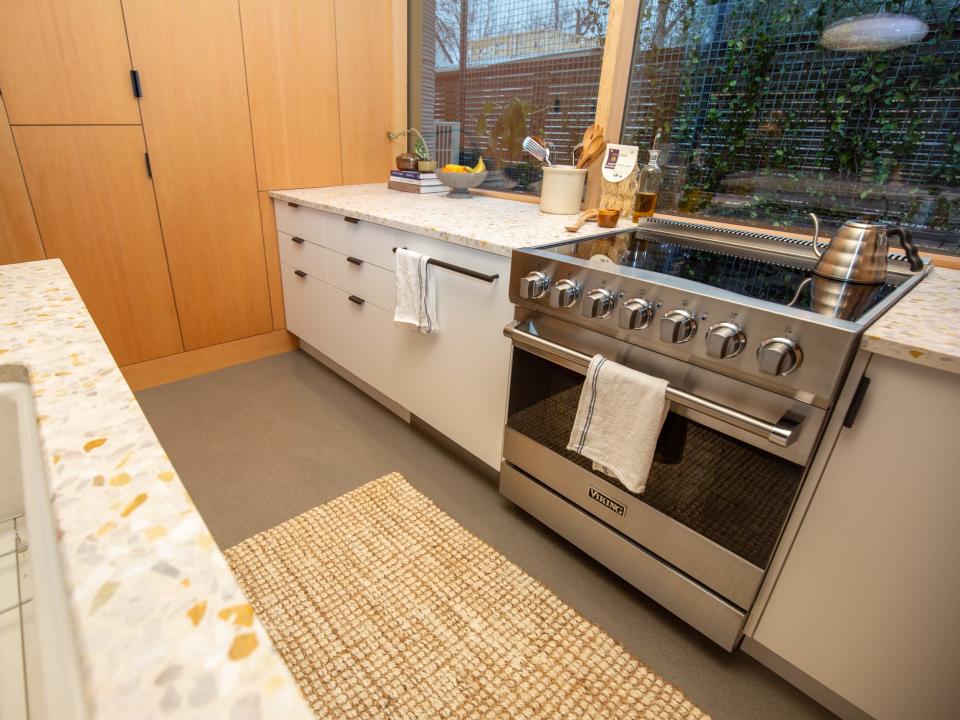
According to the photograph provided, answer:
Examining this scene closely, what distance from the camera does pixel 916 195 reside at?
1428 mm

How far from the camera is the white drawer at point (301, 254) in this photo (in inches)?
90.5

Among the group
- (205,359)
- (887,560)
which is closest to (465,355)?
(887,560)

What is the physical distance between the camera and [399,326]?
194 centimetres

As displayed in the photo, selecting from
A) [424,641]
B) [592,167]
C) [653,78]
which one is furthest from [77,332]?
[653,78]

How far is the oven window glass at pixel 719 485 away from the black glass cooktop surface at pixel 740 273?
312 millimetres

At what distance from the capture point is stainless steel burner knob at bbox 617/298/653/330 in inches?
44.4

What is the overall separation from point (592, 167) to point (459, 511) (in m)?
1.38

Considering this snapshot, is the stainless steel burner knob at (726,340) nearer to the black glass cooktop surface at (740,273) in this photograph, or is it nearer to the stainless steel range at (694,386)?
the stainless steel range at (694,386)

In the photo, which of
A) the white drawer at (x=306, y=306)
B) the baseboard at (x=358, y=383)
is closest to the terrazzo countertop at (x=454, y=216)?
Result: the white drawer at (x=306, y=306)

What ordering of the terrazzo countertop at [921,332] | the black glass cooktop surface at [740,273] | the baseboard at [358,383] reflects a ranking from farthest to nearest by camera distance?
the baseboard at [358,383] → the black glass cooktop surface at [740,273] → the terrazzo countertop at [921,332]

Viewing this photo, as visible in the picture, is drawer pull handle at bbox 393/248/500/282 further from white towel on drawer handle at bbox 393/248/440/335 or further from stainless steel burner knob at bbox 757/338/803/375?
stainless steel burner knob at bbox 757/338/803/375

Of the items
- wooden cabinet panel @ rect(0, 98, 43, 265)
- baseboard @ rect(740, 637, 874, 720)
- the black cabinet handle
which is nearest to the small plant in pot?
wooden cabinet panel @ rect(0, 98, 43, 265)

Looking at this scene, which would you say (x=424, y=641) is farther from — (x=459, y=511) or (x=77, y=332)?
(x=77, y=332)

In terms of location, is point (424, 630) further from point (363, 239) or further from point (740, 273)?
point (363, 239)
